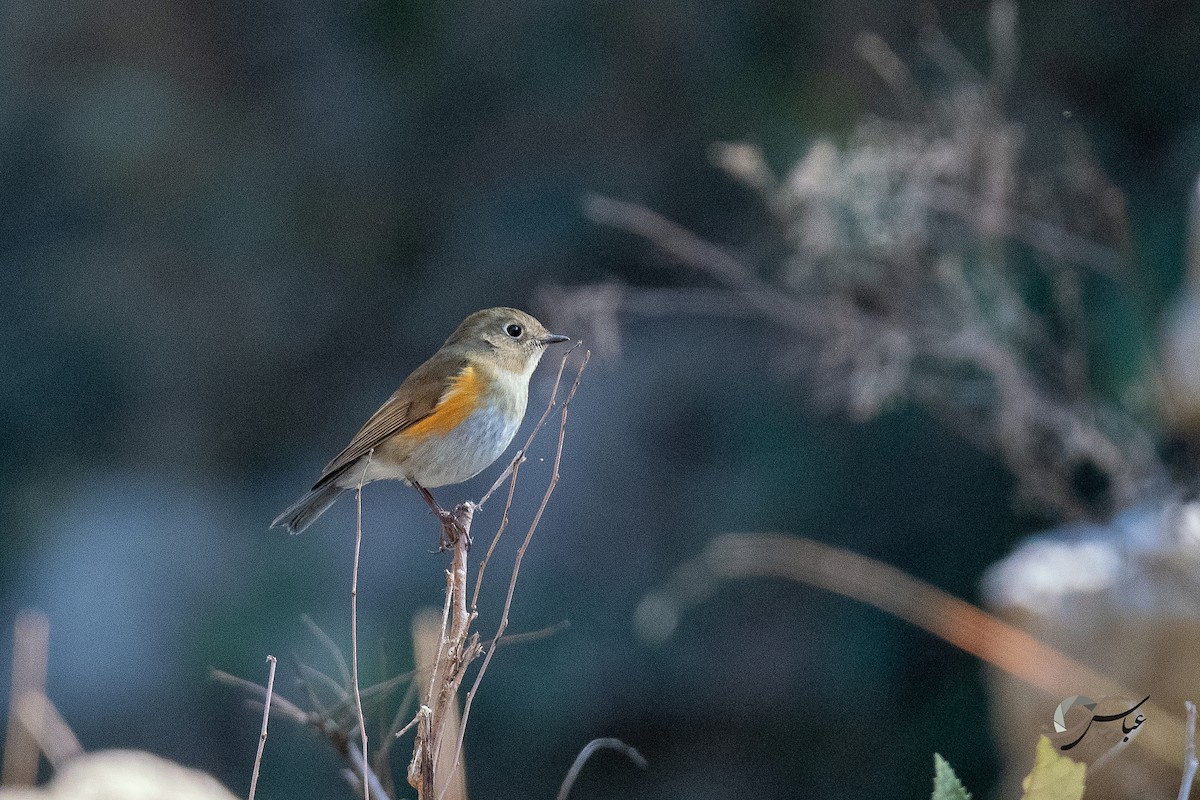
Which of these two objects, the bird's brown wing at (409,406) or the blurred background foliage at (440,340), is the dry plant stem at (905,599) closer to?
the blurred background foliage at (440,340)

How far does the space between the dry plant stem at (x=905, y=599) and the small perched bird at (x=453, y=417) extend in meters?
1.20

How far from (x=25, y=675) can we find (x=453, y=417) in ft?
8.21

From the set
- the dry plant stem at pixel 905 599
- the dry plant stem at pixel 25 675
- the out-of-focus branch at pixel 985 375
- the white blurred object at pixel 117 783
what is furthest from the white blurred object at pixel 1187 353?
the dry plant stem at pixel 25 675

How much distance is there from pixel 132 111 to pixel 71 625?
2.18 m

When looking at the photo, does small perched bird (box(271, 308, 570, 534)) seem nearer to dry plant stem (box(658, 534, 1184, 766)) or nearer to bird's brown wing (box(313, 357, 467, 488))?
bird's brown wing (box(313, 357, 467, 488))

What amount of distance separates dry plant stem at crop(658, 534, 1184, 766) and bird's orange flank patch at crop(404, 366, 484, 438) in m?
1.24

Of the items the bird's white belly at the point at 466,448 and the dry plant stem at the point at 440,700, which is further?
the bird's white belly at the point at 466,448

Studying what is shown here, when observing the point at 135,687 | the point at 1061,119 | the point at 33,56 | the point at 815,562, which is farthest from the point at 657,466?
the point at 33,56

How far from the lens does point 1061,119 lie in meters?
4.21

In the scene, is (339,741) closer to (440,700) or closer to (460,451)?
(440,700)

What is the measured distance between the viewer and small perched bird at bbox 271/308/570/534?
2289mm

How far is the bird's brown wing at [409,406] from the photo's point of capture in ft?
7.88

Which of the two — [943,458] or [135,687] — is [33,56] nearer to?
[135,687]

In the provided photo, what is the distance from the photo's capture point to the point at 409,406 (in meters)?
2.46
